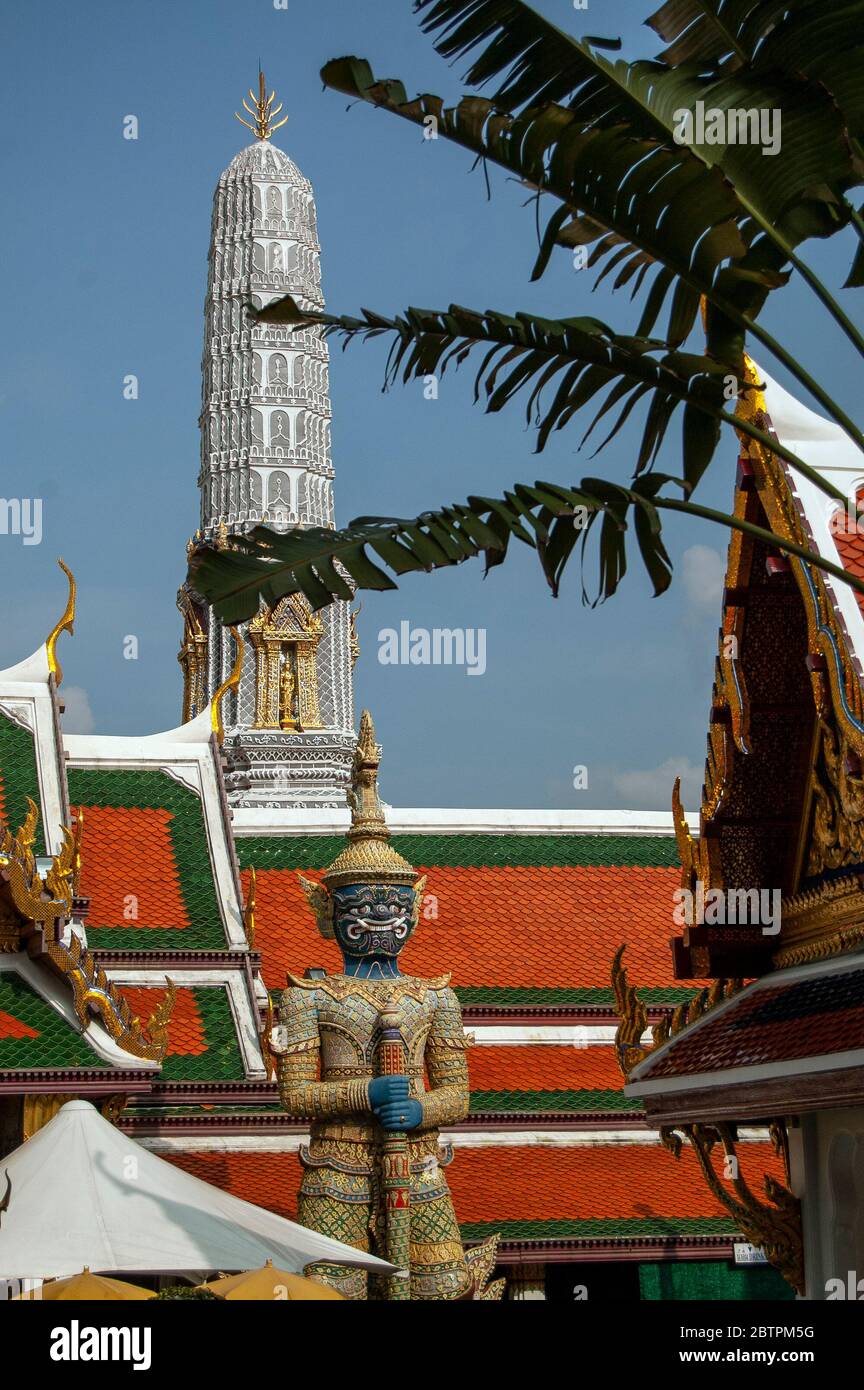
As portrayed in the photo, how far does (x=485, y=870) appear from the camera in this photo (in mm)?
18781

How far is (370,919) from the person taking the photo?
1261cm

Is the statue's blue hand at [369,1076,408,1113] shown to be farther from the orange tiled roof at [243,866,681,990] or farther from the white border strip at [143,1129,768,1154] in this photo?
the orange tiled roof at [243,866,681,990]

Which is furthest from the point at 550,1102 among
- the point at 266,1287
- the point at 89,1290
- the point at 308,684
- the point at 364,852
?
the point at 308,684

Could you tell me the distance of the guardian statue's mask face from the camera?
12594 millimetres

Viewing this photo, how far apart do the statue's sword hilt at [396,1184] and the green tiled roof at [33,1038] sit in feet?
5.65

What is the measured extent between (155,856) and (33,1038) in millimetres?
4852

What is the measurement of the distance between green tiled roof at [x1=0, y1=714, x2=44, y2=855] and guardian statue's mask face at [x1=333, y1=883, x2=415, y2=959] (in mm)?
3665

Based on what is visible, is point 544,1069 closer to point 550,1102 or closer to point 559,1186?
point 550,1102

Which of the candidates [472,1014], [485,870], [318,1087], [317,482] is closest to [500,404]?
[318,1087]

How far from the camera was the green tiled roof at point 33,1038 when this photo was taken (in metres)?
12.2

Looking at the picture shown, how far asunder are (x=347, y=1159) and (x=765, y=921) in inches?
139

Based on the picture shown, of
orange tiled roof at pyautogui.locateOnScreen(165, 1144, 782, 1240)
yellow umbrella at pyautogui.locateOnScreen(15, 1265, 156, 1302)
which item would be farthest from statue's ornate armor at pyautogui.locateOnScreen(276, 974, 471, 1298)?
yellow umbrella at pyautogui.locateOnScreen(15, 1265, 156, 1302)

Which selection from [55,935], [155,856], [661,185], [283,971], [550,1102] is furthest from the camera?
[283,971]
